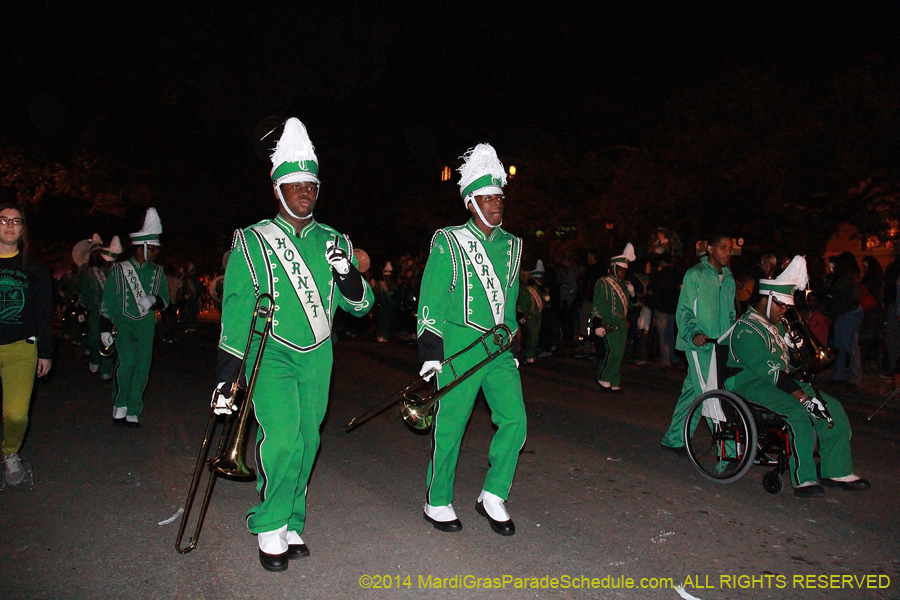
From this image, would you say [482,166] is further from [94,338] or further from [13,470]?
[94,338]

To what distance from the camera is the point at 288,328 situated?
456cm

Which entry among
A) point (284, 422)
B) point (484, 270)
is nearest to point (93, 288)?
point (484, 270)

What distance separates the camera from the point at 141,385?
866 centimetres

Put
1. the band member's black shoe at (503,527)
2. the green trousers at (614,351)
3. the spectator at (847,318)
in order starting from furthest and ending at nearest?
the spectator at (847,318) → the green trousers at (614,351) → the band member's black shoe at (503,527)

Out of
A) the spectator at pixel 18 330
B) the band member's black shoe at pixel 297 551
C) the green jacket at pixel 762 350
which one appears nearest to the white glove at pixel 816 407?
the green jacket at pixel 762 350

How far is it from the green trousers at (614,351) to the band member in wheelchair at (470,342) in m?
6.09

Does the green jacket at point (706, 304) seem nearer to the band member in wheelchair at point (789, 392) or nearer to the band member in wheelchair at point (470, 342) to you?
the band member in wheelchair at point (789, 392)

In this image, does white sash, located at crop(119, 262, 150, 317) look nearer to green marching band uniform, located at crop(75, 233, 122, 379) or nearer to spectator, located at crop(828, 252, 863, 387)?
green marching band uniform, located at crop(75, 233, 122, 379)

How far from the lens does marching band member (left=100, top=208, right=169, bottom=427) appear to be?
8594 millimetres

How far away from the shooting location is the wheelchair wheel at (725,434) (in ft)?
20.3

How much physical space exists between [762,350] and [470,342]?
262cm

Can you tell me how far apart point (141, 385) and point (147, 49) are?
1766cm

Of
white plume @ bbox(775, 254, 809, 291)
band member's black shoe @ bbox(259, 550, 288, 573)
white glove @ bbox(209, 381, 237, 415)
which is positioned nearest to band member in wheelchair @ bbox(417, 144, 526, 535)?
band member's black shoe @ bbox(259, 550, 288, 573)

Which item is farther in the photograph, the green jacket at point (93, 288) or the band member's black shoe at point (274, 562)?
the green jacket at point (93, 288)
